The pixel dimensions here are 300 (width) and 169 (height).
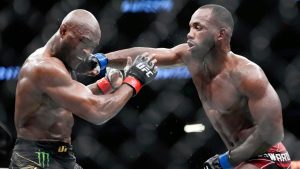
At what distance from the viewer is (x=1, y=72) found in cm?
387

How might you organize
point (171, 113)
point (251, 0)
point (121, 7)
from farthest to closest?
point (171, 113) → point (121, 7) → point (251, 0)

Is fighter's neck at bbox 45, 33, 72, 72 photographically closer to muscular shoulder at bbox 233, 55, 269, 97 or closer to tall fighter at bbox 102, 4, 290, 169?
tall fighter at bbox 102, 4, 290, 169

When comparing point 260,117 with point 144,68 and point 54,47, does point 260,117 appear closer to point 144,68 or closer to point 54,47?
point 144,68

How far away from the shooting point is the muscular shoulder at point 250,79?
87.8 inches

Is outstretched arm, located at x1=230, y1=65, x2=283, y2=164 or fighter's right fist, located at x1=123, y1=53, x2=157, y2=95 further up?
fighter's right fist, located at x1=123, y1=53, x2=157, y2=95

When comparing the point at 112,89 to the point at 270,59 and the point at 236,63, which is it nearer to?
the point at 236,63

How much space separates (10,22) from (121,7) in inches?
27.5

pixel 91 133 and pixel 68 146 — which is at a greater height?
pixel 68 146

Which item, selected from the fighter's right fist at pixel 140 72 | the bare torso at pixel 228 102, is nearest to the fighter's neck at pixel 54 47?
the fighter's right fist at pixel 140 72

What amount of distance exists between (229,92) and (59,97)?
26.7 inches

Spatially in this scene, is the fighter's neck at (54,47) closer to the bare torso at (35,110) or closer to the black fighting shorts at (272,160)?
the bare torso at (35,110)

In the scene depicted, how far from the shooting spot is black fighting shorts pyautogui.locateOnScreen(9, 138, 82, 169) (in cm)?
208

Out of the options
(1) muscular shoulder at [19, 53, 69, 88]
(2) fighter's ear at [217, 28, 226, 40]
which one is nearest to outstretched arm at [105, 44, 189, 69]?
(2) fighter's ear at [217, 28, 226, 40]

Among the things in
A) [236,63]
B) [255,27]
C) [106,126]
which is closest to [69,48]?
[236,63]
